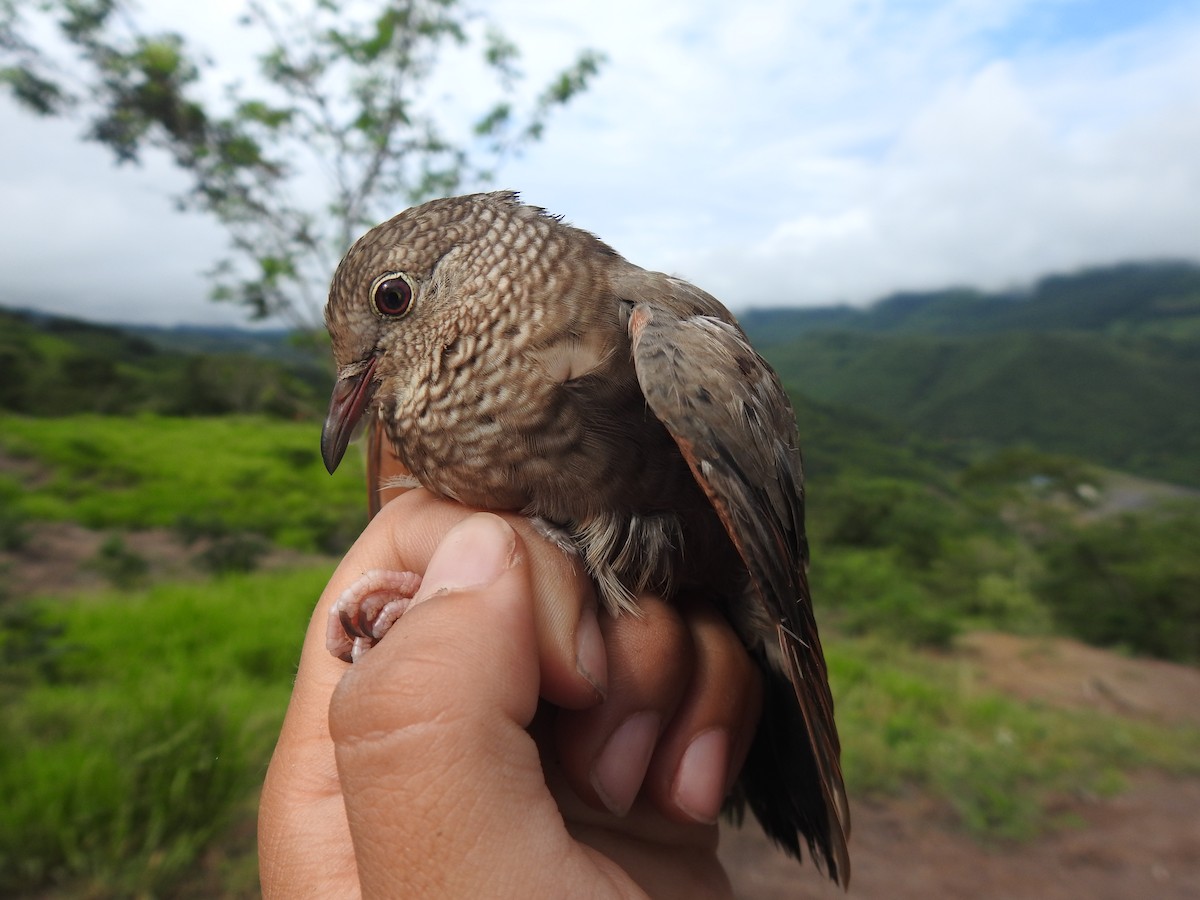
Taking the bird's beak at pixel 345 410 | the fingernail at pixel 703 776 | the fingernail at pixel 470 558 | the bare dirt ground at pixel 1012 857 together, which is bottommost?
the bare dirt ground at pixel 1012 857

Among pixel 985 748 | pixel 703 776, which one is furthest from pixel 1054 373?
pixel 703 776

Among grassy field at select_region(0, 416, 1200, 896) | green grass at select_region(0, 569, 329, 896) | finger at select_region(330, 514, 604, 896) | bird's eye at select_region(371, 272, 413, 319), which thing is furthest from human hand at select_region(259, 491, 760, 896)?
grassy field at select_region(0, 416, 1200, 896)

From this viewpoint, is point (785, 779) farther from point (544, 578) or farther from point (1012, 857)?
point (1012, 857)

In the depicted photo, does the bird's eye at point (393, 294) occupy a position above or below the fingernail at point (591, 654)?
above

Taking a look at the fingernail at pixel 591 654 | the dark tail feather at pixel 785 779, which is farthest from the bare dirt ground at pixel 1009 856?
the fingernail at pixel 591 654

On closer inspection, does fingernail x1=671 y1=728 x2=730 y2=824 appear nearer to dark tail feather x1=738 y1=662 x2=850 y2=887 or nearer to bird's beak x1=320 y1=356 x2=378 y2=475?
dark tail feather x1=738 y1=662 x2=850 y2=887

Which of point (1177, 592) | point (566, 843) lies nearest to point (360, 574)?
point (566, 843)

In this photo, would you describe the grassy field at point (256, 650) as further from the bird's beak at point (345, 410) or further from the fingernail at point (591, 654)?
the fingernail at point (591, 654)
